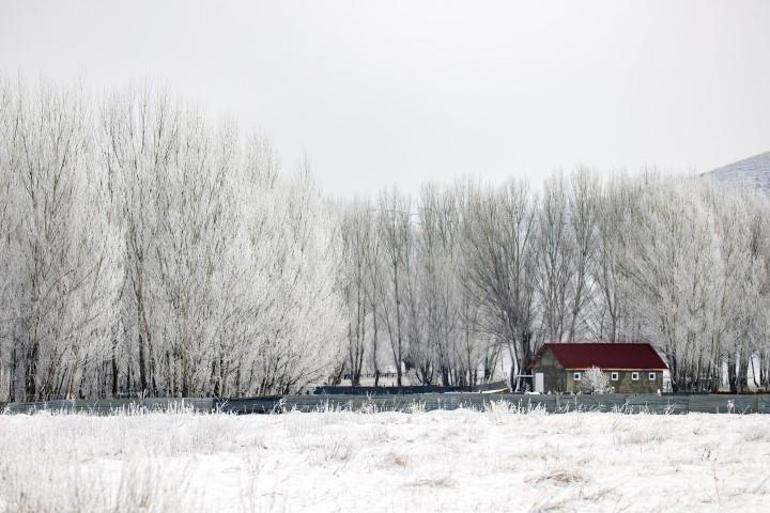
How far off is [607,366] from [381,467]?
1311 inches

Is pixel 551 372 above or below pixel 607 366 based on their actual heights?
below

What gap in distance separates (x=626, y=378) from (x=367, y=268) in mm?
21564

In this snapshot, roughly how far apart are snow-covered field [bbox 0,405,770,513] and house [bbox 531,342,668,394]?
26324 mm

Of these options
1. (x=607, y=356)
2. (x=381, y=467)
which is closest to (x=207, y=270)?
(x=381, y=467)

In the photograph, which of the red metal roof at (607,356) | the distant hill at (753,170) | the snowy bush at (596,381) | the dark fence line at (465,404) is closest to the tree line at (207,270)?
the red metal roof at (607,356)

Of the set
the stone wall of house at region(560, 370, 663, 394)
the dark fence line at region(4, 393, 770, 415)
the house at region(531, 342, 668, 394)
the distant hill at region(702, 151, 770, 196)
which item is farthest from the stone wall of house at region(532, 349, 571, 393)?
the distant hill at region(702, 151, 770, 196)

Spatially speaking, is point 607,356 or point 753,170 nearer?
point 607,356

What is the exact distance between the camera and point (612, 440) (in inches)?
425

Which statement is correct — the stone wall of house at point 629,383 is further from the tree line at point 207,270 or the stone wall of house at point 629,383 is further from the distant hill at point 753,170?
the distant hill at point 753,170

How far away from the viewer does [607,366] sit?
3903 cm

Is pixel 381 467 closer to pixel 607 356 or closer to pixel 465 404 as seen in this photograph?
pixel 465 404

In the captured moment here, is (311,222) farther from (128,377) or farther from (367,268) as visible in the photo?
(367,268)

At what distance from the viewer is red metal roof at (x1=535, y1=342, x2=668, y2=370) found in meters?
39.1

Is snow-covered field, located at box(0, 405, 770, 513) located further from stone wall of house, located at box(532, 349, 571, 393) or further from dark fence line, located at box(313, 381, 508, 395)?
stone wall of house, located at box(532, 349, 571, 393)
